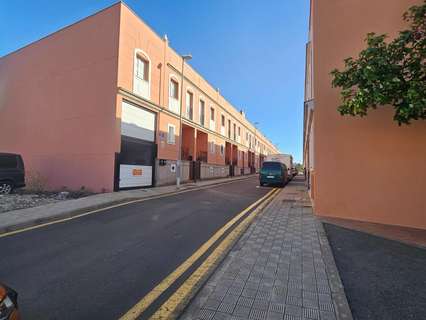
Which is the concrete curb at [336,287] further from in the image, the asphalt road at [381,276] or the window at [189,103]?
the window at [189,103]

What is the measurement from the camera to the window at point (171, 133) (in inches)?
717

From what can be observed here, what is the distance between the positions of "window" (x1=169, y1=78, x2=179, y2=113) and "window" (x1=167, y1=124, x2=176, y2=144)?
4.59 feet

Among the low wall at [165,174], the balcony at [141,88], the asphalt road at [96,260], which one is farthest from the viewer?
the low wall at [165,174]

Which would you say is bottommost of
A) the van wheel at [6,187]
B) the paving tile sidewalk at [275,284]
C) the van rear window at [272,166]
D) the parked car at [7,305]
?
the paving tile sidewalk at [275,284]

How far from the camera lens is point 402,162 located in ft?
21.9

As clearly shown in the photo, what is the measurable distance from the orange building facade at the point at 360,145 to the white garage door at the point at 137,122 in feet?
34.2

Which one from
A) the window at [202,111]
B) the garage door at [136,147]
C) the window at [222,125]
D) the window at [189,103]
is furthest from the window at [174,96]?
the window at [222,125]

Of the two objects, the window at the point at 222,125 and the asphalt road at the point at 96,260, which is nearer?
the asphalt road at the point at 96,260

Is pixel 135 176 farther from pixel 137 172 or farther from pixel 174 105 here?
pixel 174 105

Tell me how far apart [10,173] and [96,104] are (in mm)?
5414

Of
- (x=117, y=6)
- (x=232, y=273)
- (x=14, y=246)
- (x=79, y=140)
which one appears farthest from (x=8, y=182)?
(x=232, y=273)

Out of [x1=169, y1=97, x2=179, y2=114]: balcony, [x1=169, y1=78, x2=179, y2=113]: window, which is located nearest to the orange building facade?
[x1=169, y1=97, x2=179, y2=114]: balcony

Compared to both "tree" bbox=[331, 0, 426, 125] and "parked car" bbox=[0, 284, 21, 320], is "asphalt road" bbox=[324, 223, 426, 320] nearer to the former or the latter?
"tree" bbox=[331, 0, 426, 125]

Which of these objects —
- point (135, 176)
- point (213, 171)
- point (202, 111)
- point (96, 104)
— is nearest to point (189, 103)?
point (202, 111)
